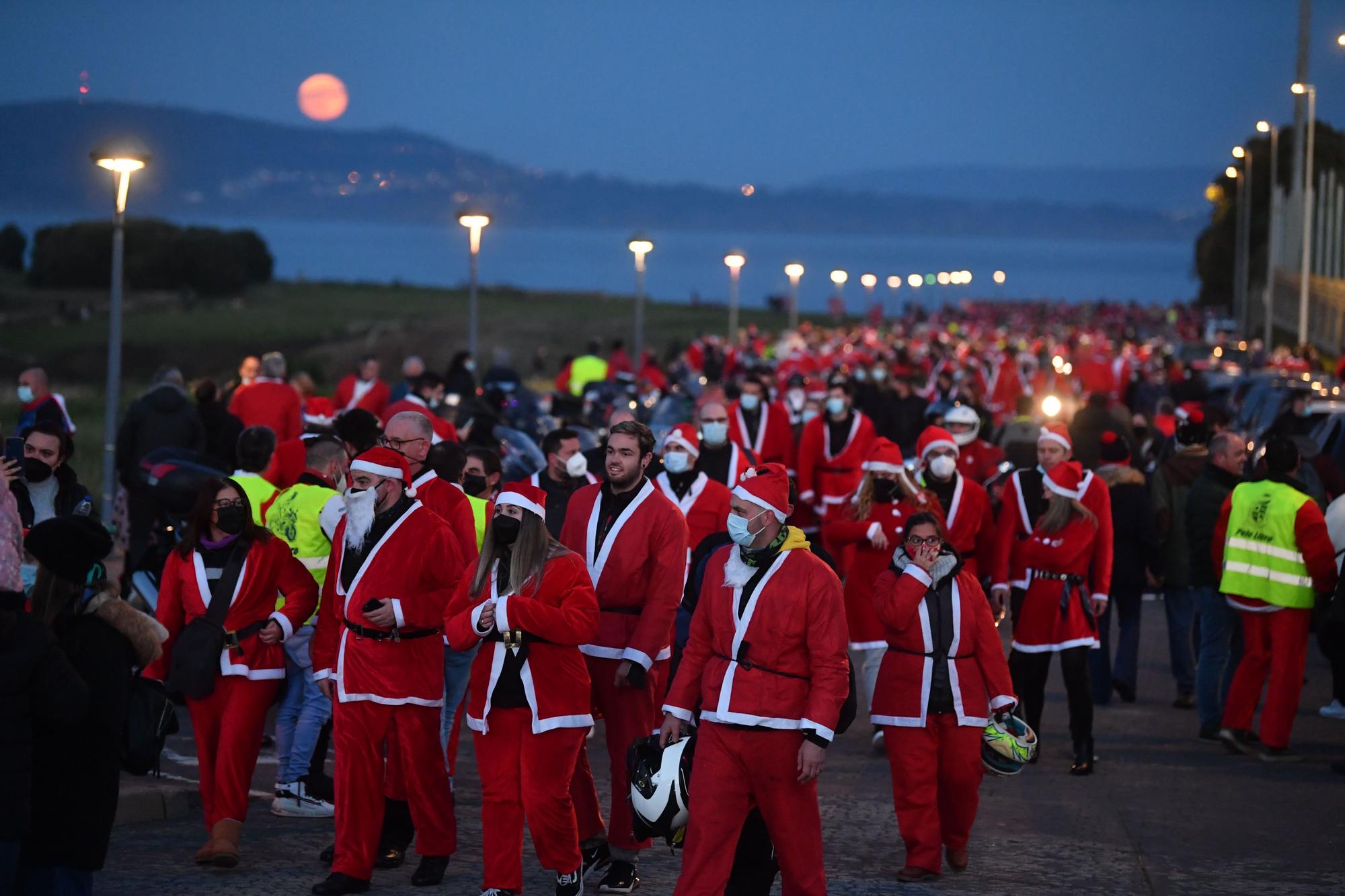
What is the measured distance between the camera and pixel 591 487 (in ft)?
27.6

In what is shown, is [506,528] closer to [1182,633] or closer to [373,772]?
[373,772]

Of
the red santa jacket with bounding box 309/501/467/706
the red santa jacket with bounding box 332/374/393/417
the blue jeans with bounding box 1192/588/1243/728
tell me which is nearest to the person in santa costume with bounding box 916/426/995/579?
the blue jeans with bounding box 1192/588/1243/728

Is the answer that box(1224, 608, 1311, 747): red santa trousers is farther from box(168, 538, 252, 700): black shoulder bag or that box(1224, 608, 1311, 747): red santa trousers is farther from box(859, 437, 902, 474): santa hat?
box(168, 538, 252, 700): black shoulder bag

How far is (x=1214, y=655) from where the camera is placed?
37.6ft

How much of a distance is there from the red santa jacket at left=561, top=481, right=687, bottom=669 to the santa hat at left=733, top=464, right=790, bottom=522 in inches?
48.1

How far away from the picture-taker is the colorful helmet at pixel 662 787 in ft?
22.7

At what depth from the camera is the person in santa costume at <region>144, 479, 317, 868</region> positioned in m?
8.14

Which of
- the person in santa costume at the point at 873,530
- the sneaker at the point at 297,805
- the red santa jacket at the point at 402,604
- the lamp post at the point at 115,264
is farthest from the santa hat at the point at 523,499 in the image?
the lamp post at the point at 115,264

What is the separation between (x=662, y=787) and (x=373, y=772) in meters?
1.48

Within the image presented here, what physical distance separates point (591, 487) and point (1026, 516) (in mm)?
3400

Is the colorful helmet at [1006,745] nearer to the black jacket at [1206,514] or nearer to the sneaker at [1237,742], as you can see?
the sneaker at [1237,742]

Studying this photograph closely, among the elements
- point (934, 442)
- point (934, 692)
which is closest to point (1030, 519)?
point (934, 442)

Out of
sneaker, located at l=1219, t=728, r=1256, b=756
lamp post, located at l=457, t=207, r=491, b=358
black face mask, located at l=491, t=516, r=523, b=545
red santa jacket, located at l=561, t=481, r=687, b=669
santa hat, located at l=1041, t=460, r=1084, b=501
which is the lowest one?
sneaker, located at l=1219, t=728, r=1256, b=756

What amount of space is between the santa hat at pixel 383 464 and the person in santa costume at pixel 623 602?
95 centimetres
